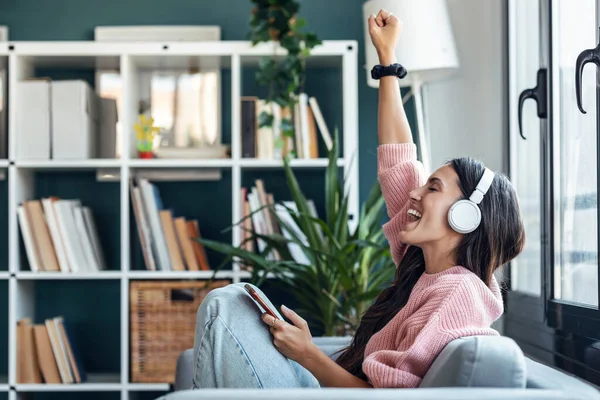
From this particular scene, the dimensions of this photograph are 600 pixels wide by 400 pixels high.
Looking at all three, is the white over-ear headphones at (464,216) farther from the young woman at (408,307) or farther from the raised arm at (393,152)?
the raised arm at (393,152)

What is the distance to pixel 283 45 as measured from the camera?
284cm

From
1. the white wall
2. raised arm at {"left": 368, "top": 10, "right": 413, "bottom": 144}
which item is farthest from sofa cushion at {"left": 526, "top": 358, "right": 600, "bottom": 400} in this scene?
the white wall

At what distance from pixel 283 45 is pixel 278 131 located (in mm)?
316

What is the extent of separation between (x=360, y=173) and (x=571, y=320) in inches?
55.6

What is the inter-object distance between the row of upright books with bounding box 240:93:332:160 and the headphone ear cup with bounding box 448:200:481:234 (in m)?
1.47

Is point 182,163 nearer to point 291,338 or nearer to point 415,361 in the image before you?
point 291,338

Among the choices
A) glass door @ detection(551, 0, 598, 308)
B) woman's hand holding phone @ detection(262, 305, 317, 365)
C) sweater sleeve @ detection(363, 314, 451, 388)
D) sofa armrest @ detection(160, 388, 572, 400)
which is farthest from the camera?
glass door @ detection(551, 0, 598, 308)

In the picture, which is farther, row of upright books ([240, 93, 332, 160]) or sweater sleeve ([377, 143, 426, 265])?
row of upright books ([240, 93, 332, 160])

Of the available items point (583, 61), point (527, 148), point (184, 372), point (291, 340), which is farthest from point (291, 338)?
point (527, 148)

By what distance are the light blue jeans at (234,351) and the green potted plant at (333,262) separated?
3.36ft

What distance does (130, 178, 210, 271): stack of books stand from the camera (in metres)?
2.90

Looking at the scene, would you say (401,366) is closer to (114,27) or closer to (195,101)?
(195,101)

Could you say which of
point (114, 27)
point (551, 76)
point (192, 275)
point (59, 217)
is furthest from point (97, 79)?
point (551, 76)

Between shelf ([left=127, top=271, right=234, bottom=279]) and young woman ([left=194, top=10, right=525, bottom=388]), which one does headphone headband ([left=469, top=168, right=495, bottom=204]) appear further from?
shelf ([left=127, top=271, right=234, bottom=279])
